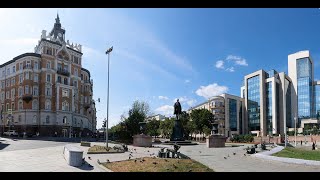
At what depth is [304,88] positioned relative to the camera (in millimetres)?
111562

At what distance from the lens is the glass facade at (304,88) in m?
111

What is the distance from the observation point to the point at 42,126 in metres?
66.4

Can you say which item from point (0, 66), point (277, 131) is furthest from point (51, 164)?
point (277, 131)

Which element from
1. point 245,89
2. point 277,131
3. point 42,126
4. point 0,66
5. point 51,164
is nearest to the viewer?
point 51,164

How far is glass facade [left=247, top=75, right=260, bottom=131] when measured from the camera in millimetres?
112688

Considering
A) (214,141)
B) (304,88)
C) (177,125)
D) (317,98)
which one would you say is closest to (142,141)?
(177,125)

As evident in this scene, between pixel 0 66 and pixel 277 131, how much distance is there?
269 feet

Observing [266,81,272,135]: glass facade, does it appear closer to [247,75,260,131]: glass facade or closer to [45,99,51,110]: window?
[247,75,260,131]: glass facade

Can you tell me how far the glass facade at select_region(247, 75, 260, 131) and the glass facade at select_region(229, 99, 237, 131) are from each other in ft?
15.8

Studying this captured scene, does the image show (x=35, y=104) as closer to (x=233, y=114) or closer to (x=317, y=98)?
(x=233, y=114)

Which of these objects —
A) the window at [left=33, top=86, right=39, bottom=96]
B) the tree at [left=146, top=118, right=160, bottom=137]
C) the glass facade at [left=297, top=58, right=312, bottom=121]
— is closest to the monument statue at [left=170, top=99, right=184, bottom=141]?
the tree at [left=146, top=118, right=160, bottom=137]

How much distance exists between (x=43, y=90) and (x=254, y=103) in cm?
7197
